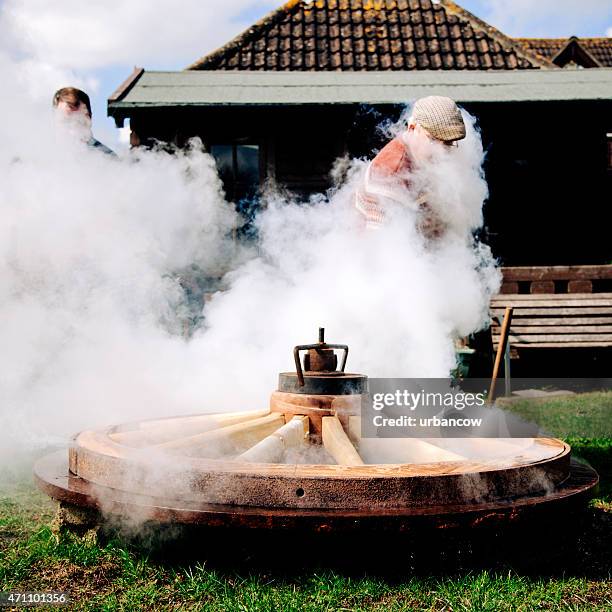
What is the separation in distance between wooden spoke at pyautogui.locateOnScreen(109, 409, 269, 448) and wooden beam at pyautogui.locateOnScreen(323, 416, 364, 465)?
0.47 m

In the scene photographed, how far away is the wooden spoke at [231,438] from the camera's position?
257cm

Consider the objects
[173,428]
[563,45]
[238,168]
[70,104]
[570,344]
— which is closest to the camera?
[173,428]

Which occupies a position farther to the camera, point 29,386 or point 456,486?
point 29,386

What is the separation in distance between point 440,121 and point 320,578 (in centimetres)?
235

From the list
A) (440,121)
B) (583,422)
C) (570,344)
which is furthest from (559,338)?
(440,121)

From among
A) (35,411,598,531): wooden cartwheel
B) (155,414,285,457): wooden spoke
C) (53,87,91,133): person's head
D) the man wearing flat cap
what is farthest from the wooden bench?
(35,411,598,531): wooden cartwheel

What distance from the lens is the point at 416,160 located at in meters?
3.66

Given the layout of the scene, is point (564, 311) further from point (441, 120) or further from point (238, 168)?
point (238, 168)

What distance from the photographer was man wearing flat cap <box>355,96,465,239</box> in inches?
139

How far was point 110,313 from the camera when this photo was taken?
183 inches

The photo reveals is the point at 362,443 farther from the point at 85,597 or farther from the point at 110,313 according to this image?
the point at 110,313

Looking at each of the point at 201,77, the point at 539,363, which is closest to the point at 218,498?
the point at 539,363

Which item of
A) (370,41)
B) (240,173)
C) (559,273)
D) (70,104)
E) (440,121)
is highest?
(370,41)

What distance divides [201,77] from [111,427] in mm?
7996
